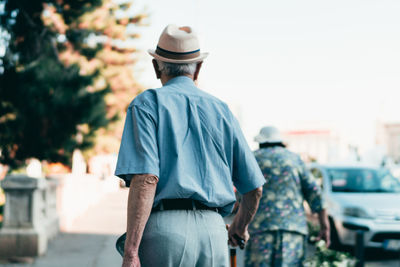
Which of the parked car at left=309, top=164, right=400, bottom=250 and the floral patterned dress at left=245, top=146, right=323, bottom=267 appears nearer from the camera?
the floral patterned dress at left=245, top=146, right=323, bottom=267

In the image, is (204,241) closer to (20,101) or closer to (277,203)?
(277,203)

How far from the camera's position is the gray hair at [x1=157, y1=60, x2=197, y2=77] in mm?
2572

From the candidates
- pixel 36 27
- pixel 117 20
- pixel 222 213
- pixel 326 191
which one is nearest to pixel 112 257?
pixel 326 191

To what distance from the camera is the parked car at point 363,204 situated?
8.77 m

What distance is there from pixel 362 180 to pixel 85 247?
16.7 feet

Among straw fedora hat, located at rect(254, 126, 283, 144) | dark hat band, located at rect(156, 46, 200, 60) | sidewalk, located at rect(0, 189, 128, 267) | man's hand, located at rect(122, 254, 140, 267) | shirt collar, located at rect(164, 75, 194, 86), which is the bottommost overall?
sidewalk, located at rect(0, 189, 128, 267)

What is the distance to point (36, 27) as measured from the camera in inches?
608

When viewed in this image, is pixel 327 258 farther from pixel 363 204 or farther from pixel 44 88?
pixel 44 88

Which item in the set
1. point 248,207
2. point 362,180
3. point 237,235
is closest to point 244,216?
point 248,207

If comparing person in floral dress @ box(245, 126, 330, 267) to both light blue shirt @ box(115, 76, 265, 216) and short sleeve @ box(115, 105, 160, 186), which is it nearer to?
light blue shirt @ box(115, 76, 265, 216)

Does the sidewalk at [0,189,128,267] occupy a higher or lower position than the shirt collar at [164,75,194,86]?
lower

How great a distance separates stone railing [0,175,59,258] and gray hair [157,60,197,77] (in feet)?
19.6

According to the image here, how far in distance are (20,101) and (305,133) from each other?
290 ft

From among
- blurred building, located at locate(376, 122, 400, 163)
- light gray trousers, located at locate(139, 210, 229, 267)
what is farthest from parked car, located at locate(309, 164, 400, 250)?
blurred building, located at locate(376, 122, 400, 163)
